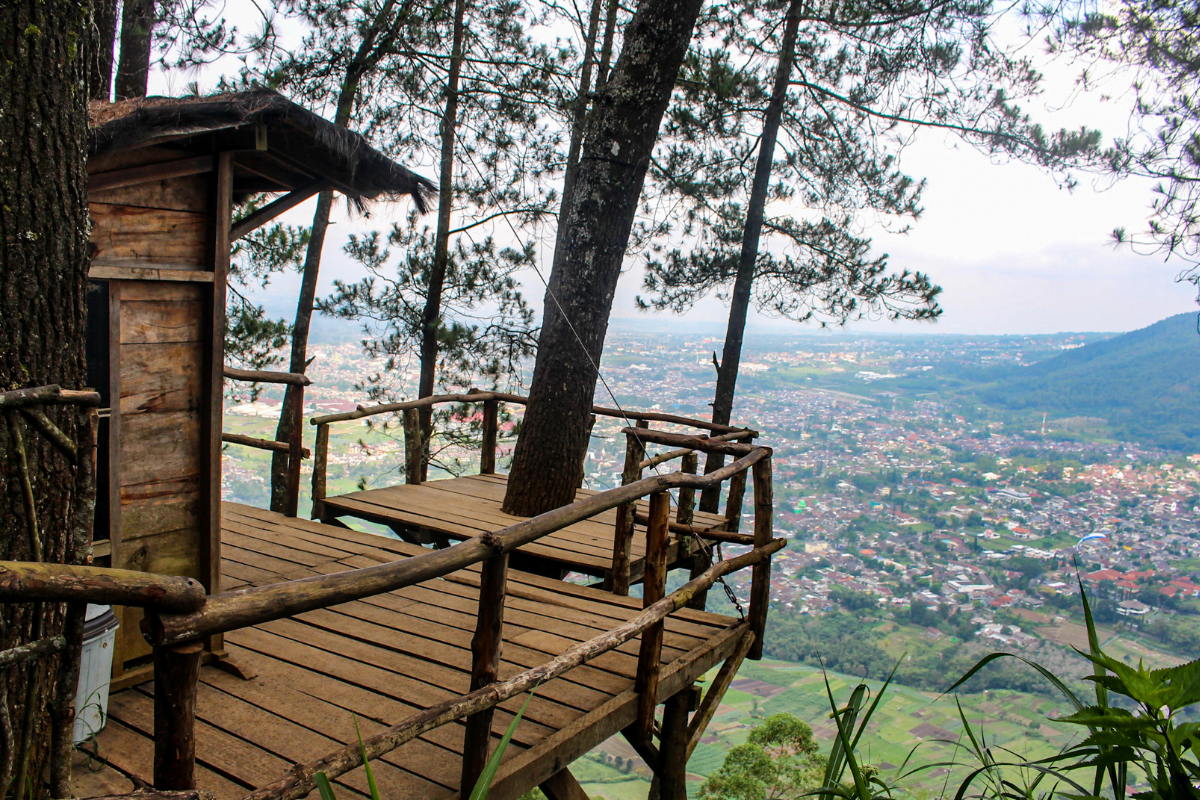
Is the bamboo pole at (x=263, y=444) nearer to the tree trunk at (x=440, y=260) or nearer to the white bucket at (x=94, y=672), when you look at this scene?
the white bucket at (x=94, y=672)

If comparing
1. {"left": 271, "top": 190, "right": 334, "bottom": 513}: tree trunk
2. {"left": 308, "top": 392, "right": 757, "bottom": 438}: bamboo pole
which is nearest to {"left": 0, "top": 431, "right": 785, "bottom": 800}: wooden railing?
{"left": 308, "top": 392, "right": 757, "bottom": 438}: bamboo pole

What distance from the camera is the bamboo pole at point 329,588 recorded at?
4.71ft

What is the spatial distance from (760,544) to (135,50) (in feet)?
22.7

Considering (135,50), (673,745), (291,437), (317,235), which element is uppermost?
(135,50)

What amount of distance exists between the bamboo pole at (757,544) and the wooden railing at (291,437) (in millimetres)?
2848

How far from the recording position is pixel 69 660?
4.75ft

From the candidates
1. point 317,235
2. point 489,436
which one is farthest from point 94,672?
point 317,235

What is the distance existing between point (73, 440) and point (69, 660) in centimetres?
84

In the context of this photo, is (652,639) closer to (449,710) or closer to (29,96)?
(449,710)

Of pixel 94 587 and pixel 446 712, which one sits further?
pixel 446 712

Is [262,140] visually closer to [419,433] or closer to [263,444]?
[263,444]

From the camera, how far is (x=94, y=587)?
1307mm

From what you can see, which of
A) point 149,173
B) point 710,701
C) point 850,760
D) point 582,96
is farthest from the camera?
point 582,96

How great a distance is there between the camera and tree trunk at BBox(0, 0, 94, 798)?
6.29ft
